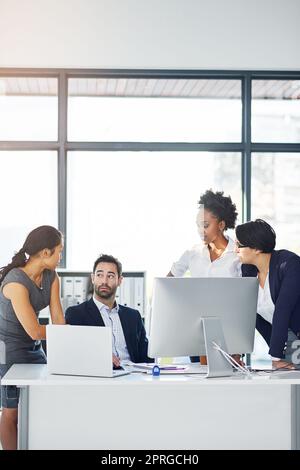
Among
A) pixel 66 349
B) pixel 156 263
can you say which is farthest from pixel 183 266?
pixel 66 349

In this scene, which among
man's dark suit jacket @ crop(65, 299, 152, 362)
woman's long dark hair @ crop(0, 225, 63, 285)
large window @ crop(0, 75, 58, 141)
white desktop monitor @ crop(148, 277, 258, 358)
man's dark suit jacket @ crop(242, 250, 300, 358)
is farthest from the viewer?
large window @ crop(0, 75, 58, 141)

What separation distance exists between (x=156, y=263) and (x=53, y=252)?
1999mm

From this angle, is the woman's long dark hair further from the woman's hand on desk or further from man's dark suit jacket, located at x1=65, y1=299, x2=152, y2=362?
the woman's hand on desk

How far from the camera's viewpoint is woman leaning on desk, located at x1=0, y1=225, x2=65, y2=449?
380 cm

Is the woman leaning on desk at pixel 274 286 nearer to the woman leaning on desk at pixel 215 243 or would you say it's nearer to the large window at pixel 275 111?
the woman leaning on desk at pixel 215 243

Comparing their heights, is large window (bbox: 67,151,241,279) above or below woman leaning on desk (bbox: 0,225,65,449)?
above

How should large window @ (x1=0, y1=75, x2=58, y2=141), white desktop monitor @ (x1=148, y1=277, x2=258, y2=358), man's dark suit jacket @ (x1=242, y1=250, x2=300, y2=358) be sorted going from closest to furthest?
white desktop monitor @ (x1=148, y1=277, x2=258, y2=358), man's dark suit jacket @ (x1=242, y1=250, x2=300, y2=358), large window @ (x1=0, y1=75, x2=58, y2=141)

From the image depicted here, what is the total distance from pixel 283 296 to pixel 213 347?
1.60ft

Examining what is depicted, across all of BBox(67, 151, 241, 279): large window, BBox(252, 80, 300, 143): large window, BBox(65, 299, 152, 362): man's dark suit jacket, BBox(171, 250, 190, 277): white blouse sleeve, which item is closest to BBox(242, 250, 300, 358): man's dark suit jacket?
BBox(65, 299, 152, 362): man's dark suit jacket

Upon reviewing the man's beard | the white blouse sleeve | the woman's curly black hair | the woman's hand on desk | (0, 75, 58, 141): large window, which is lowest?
the woman's hand on desk

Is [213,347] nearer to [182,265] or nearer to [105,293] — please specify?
[105,293]

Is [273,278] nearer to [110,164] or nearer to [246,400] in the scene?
[246,400]

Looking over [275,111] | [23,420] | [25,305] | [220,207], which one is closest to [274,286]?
[220,207]

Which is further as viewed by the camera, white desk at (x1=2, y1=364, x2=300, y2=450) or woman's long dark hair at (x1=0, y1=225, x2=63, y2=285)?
woman's long dark hair at (x1=0, y1=225, x2=63, y2=285)
